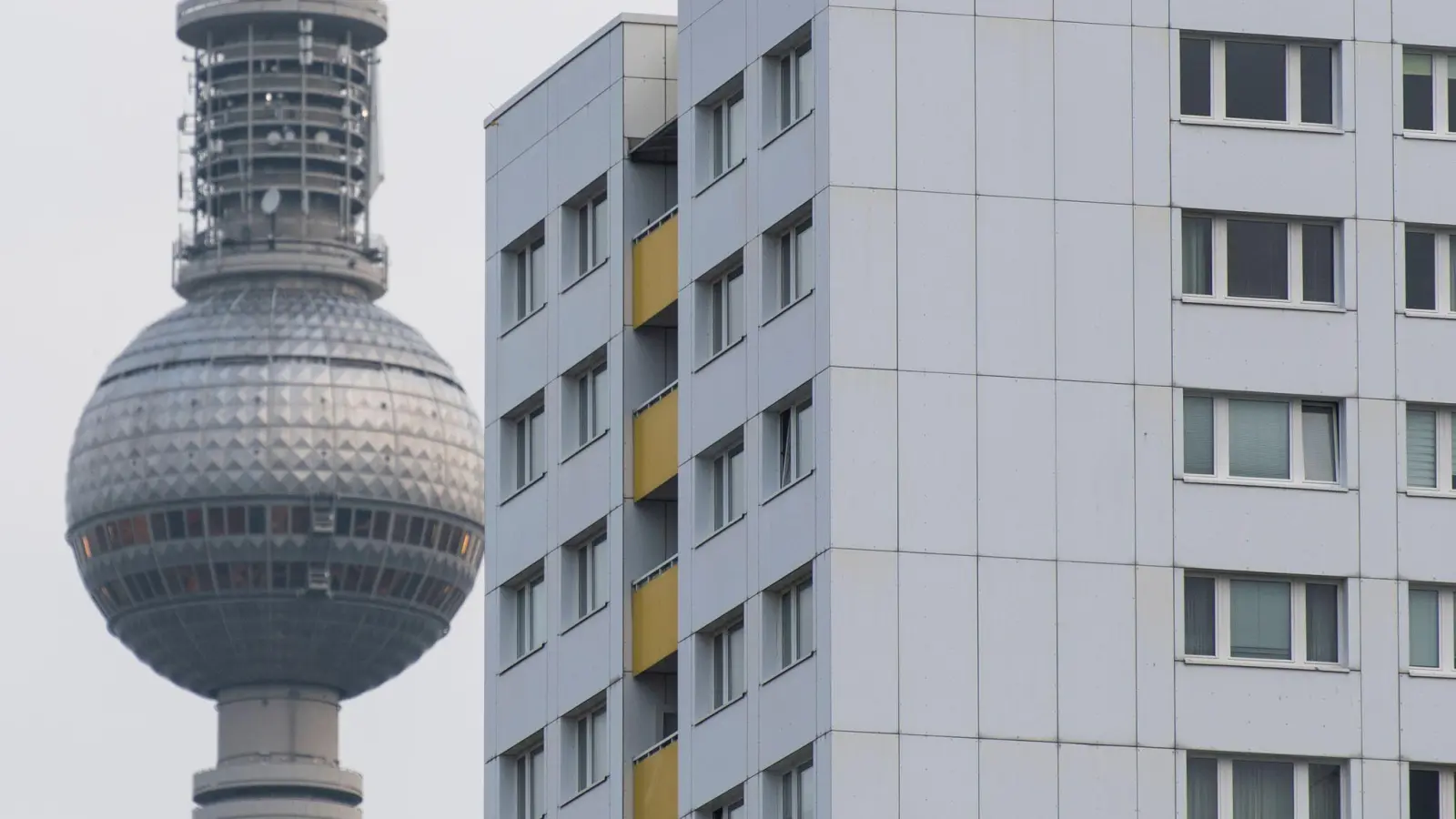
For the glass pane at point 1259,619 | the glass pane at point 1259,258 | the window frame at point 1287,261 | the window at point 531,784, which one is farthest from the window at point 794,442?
the window at point 531,784

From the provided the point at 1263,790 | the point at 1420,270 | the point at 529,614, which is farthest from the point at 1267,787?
the point at 529,614

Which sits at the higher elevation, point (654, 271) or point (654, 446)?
point (654, 271)

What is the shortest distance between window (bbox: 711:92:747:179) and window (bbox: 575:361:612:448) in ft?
14.6

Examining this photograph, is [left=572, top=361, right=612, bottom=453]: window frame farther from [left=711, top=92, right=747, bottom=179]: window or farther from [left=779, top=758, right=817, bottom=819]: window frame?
[left=779, top=758, right=817, bottom=819]: window frame

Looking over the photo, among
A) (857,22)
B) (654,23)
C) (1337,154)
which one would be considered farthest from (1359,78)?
(654,23)

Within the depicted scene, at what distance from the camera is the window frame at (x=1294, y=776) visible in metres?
58.6

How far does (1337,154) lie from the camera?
61844mm

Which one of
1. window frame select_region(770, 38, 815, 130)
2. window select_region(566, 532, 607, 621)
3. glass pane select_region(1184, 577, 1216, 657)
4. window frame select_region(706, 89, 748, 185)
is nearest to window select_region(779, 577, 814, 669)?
glass pane select_region(1184, 577, 1216, 657)

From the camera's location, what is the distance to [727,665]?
61719mm

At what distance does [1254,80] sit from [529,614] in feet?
47.6

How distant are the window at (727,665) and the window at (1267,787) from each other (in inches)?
Result: 247

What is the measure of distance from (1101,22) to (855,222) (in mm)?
4612

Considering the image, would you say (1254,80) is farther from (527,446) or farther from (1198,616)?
(527,446)

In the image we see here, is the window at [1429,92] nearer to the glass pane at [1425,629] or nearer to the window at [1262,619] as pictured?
the glass pane at [1425,629]
